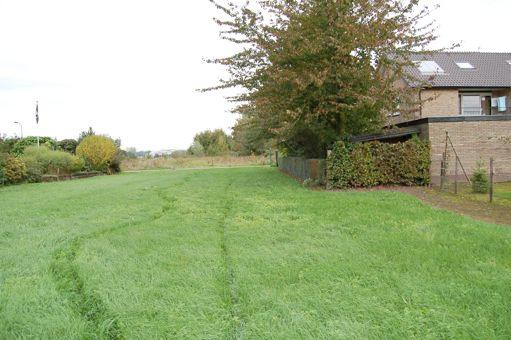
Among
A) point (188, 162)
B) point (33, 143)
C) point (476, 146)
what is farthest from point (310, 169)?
point (188, 162)

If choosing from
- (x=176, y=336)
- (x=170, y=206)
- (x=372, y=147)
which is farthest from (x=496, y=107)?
(x=176, y=336)

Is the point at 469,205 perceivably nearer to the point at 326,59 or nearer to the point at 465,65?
the point at 326,59

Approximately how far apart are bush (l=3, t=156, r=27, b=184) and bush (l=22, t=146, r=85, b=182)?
0.51 metres

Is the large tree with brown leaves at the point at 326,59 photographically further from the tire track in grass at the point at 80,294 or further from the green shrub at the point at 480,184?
the tire track in grass at the point at 80,294

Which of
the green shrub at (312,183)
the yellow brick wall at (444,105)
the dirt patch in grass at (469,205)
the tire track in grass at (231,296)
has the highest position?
the yellow brick wall at (444,105)

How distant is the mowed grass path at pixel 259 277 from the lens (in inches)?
132

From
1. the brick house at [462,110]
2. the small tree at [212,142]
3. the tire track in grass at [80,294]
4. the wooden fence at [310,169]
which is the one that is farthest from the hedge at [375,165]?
the small tree at [212,142]

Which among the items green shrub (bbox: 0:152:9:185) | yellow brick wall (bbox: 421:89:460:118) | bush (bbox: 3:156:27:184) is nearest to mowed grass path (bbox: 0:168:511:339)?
green shrub (bbox: 0:152:9:185)

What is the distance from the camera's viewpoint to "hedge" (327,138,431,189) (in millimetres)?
13375

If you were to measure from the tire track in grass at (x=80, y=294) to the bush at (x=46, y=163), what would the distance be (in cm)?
1767

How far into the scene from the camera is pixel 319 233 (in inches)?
257

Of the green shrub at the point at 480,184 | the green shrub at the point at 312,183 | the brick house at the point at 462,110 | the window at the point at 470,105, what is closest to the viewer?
the green shrub at the point at 480,184

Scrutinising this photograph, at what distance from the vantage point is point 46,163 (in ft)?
77.7

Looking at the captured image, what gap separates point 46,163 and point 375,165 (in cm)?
1968
